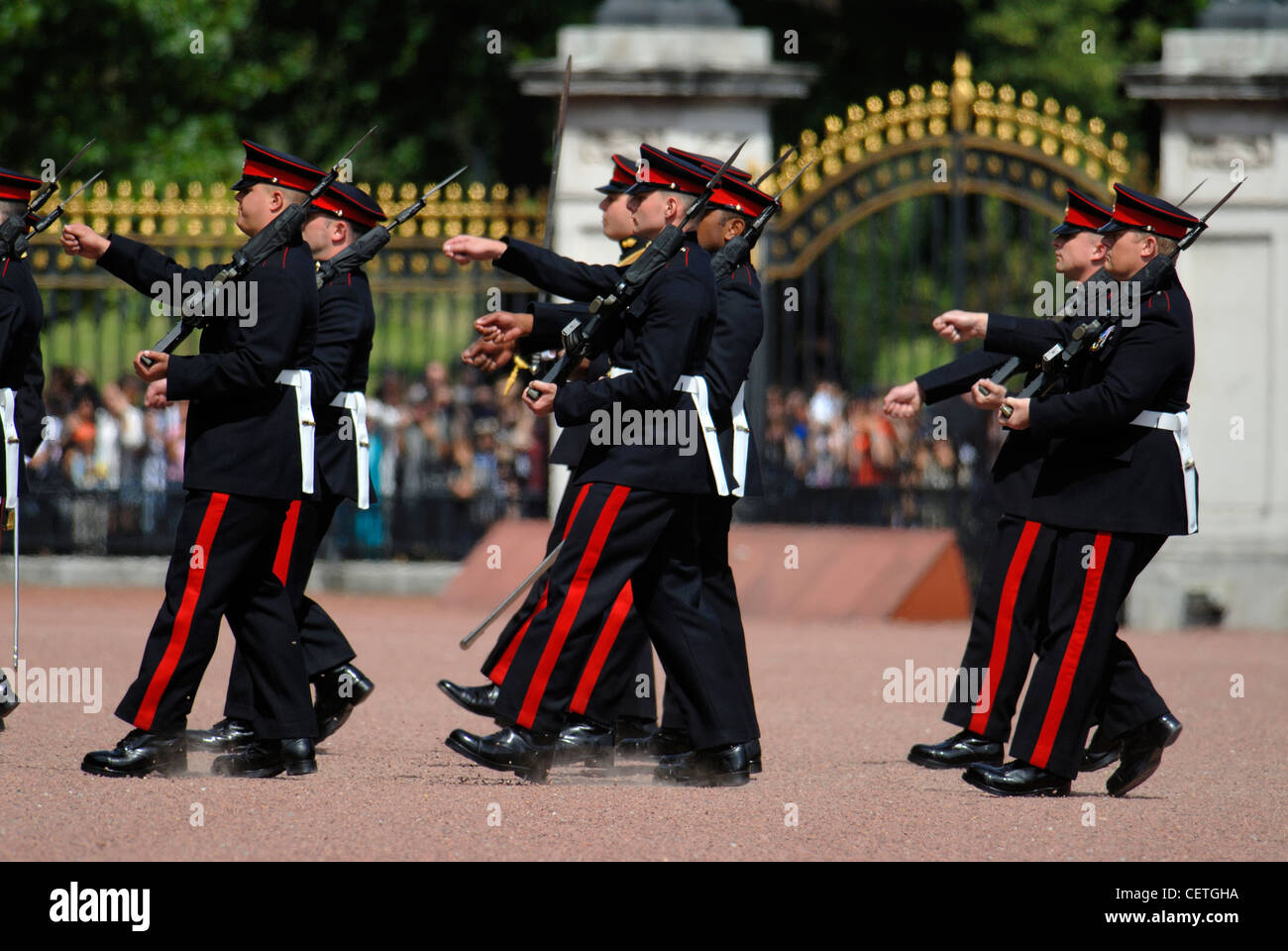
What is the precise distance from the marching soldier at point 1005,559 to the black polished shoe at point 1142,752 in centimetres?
40

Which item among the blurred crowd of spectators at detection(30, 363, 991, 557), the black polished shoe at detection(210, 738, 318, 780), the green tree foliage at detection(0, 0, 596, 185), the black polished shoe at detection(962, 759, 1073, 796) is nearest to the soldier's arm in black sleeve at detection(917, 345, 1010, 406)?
the black polished shoe at detection(962, 759, 1073, 796)

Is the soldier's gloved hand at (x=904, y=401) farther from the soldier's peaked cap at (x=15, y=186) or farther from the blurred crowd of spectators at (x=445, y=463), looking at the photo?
the blurred crowd of spectators at (x=445, y=463)

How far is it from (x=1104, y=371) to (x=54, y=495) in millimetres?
8469

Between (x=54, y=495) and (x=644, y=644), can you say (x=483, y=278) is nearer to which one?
(x=54, y=495)

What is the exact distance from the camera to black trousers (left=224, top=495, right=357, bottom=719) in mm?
7051

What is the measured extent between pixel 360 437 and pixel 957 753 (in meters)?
2.24

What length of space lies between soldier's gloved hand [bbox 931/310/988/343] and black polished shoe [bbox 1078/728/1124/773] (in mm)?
1293

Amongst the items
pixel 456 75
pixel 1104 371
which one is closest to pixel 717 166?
pixel 1104 371

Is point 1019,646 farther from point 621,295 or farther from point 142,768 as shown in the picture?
point 142,768

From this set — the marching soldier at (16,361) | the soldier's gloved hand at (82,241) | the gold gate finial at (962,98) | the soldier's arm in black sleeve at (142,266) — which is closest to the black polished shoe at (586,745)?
the soldier's arm in black sleeve at (142,266)

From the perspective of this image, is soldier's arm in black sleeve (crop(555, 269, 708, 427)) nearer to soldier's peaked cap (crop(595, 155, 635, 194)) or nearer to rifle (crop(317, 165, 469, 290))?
soldier's peaked cap (crop(595, 155, 635, 194))

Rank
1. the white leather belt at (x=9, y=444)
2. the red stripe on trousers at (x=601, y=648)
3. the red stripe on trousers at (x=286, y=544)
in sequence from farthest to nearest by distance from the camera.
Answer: the white leather belt at (x=9, y=444) → the red stripe on trousers at (x=286, y=544) → the red stripe on trousers at (x=601, y=648)

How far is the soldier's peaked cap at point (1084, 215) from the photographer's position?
664cm

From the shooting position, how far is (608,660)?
6.98 meters
